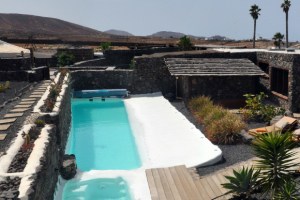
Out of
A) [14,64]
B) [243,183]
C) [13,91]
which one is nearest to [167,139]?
[243,183]

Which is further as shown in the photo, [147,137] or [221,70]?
[221,70]

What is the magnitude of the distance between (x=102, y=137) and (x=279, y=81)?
1052 cm

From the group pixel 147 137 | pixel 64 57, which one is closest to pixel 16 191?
pixel 147 137

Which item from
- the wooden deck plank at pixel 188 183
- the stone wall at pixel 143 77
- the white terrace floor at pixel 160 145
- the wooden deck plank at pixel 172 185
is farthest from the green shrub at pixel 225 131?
the stone wall at pixel 143 77

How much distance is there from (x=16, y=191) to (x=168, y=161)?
22.7 ft

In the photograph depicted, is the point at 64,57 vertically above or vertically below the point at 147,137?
above

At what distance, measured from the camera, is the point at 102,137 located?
1717 centimetres

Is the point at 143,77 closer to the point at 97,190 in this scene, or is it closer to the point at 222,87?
the point at 222,87

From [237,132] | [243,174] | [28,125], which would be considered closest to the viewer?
[243,174]

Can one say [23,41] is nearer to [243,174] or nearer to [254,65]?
[254,65]

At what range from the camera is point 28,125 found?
1072 cm

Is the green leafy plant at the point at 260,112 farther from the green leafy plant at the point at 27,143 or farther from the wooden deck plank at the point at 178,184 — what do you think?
the green leafy plant at the point at 27,143

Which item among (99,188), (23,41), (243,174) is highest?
(23,41)

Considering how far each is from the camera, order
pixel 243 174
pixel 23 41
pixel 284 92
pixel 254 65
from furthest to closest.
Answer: pixel 23 41
pixel 254 65
pixel 284 92
pixel 243 174
